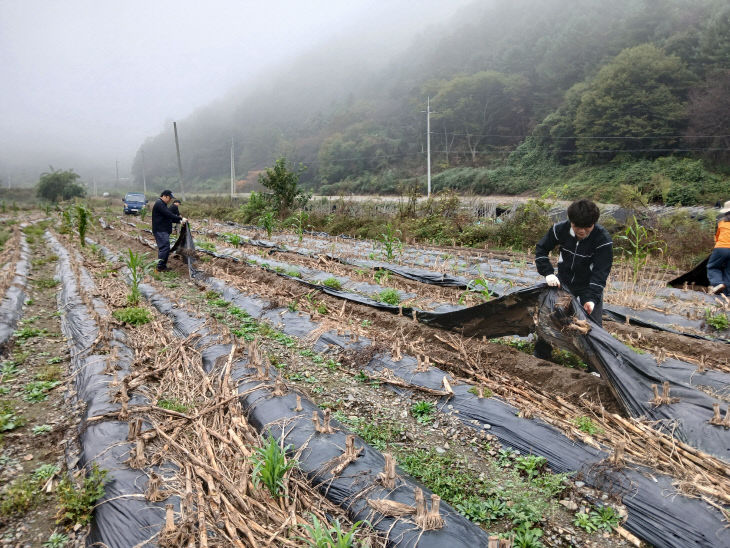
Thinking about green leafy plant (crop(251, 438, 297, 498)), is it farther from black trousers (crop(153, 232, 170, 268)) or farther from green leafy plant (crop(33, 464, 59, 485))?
black trousers (crop(153, 232, 170, 268))

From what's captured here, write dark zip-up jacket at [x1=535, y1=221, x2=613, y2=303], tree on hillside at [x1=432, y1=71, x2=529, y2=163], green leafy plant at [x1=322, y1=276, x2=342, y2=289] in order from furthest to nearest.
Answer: tree on hillside at [x1=432, y1=71, x2=529, y2=163], green leafy plant at [x1=322, y1=276, x2=342, y2=289], dark zip-up jacket at [x1=535, y1=221, x2=613, y2=303]

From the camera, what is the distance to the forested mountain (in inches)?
948

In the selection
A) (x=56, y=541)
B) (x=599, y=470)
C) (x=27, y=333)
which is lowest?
(x=56, y=541)

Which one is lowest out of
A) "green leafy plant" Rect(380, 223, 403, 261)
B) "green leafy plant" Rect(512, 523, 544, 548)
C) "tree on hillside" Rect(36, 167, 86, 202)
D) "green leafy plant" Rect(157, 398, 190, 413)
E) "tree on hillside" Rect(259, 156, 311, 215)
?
"green leafy plant" Rect(512, 523, 544, 548)

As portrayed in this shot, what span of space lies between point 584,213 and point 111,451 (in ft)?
11.9

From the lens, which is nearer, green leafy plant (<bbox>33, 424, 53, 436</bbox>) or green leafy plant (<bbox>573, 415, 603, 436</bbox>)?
green leafy plant (<bbox>573, 415, 603, 436</bbox>)

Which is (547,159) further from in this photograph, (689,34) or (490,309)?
(490,309)

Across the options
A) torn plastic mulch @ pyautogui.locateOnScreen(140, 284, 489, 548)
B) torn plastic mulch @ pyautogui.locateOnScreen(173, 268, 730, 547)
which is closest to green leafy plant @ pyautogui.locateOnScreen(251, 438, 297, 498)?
torn plastic mulch @ pyautogui.locateOnScreen(140, 284, 489, 548)

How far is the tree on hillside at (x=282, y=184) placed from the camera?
682 inches

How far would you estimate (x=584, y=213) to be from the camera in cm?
326

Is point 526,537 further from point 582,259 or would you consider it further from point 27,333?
point 27,333

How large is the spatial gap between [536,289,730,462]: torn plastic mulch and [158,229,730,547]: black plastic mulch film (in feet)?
0.08

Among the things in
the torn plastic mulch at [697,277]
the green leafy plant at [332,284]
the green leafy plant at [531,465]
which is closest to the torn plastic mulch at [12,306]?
the green leafy plant at [332,284]

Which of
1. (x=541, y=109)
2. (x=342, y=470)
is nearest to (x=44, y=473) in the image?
(x=342, y=470)
